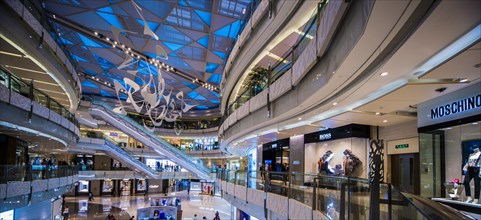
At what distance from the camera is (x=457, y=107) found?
8.49m

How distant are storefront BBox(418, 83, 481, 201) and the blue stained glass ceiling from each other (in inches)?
426

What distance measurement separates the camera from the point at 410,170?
41.9ft

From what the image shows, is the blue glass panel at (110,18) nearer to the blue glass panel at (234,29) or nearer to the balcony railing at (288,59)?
the blue glass panel at (234,29)

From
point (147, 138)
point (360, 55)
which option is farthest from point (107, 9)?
point (360, 55)

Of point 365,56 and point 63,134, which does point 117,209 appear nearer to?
point 63,134

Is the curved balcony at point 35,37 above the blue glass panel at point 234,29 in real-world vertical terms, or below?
below

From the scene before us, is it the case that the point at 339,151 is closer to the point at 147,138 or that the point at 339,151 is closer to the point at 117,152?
the point at 147,138

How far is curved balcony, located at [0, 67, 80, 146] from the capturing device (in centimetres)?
1084

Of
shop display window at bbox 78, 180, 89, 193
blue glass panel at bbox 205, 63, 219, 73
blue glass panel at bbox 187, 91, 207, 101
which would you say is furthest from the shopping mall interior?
blue glass panel at bbox 187, 91, 207, 101

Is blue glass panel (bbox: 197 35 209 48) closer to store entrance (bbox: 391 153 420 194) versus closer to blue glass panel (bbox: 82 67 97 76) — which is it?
blue glass panel (bbox: 82 67 97 76)

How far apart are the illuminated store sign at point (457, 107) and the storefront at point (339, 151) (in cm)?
505

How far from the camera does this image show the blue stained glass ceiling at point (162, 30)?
2030 centimetres

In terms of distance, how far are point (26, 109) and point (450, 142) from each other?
1266 centimetres

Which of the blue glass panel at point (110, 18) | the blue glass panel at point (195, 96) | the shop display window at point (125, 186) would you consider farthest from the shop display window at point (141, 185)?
the blue glass panel at point (110, 18)
